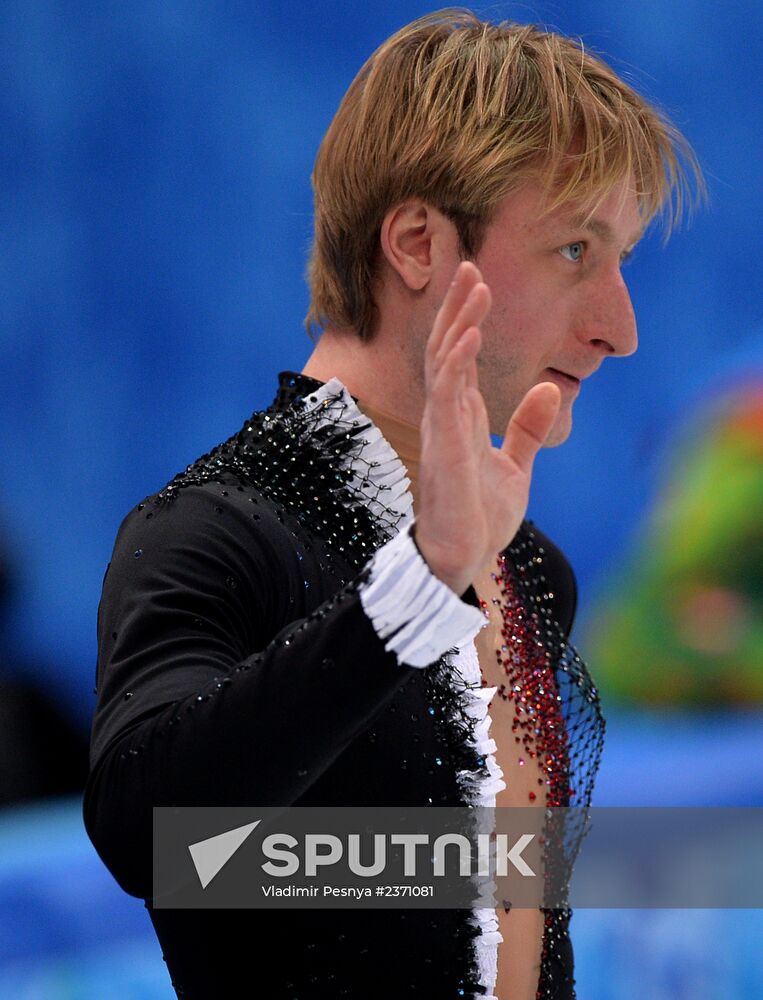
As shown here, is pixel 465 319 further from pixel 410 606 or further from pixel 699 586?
pixel 699 586

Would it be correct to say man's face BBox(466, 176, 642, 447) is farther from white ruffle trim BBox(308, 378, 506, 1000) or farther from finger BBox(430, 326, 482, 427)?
finger BBox(430, 326, 482, 427)

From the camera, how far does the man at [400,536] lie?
2.85ft

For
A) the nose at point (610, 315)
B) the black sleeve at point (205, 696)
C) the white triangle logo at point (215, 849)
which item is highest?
the nose at point (610, 315)

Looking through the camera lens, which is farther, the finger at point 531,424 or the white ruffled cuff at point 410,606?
the finger at point 531,424

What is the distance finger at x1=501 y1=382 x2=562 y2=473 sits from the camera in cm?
98

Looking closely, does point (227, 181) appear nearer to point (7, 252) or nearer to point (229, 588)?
point (7, 252)

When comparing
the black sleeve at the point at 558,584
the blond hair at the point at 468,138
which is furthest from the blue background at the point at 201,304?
the blond hair at the point at 468,138

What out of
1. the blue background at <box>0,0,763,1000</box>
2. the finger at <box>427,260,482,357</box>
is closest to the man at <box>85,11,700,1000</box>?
the finger at <box>427,260,482,357</box>

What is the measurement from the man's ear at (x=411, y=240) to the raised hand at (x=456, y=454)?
14.5 inches

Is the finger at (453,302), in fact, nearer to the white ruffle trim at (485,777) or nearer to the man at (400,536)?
the man at (400,536)

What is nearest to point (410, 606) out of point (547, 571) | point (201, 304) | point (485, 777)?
point (485, 777)

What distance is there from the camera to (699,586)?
262cm

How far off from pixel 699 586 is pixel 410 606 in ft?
6.16

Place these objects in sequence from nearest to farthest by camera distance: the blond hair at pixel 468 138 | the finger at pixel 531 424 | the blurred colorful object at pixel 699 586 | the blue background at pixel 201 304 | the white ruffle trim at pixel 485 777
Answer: the finger at pixel 531 424, the white ruffle trim at pixel 485 777, the blond hair at pixel 468 138, the blue background at pixel 201 304, the blurred colorful object at pixel 699 586
